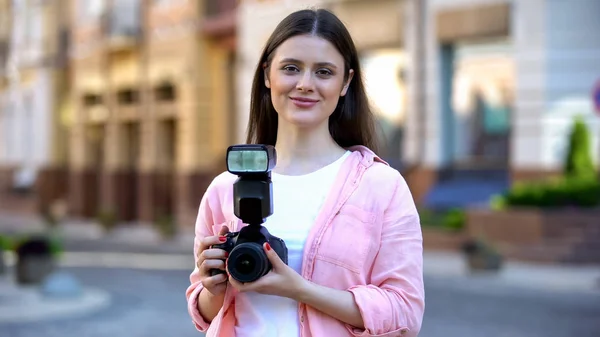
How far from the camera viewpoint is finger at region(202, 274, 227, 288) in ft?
8.38

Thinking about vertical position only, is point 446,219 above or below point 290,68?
below

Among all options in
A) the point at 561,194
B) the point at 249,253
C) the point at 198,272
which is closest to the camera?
the point at 249,253

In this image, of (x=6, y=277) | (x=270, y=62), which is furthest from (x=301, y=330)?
(x=6, y=277)

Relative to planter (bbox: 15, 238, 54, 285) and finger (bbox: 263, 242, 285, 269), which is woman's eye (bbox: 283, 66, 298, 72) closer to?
finger (bbox: 263, 242, 285, 269)

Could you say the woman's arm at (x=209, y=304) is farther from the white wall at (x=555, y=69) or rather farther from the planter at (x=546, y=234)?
the white wall at (x=555, y=69)

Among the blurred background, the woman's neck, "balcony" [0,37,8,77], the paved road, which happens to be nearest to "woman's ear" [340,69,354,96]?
the woman's neck

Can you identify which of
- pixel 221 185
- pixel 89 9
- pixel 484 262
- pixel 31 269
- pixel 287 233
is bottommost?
pixel 484 262

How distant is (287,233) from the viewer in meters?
2.68

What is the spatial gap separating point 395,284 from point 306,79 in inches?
24.4

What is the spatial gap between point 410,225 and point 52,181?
3449 centimetres

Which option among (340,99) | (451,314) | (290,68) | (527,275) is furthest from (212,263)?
(527,275)

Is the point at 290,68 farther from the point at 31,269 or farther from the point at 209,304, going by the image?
the point at 31,269

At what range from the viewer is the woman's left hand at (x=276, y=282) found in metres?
2.46

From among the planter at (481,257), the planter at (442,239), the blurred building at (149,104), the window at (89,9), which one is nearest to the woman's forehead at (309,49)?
the planter at (481,257)
